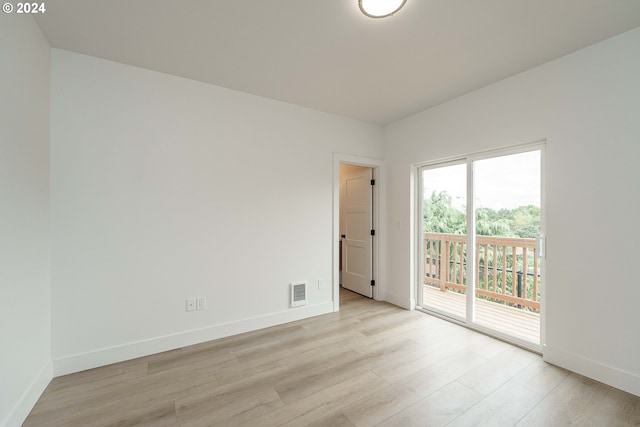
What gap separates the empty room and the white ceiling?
2 centimetres

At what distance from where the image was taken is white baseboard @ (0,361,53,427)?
4.94 feet

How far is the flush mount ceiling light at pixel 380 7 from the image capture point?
1641 millimetres

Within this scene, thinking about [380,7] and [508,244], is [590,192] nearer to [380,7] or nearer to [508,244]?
[508,244]

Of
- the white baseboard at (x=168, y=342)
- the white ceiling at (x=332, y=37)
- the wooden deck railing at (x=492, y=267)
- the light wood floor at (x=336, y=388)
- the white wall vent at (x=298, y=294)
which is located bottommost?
the light wood floor at (x=336, y=388)

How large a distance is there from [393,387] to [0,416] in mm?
2385

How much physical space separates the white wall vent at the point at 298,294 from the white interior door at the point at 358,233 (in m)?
1.28

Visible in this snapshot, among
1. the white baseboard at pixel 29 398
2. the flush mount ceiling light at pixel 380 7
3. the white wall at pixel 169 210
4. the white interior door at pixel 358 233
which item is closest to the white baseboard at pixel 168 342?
the white wall at pixel 169 210

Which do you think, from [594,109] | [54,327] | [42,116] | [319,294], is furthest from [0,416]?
[594,109]

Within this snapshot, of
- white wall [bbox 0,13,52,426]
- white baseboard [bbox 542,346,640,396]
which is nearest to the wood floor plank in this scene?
white baseboard [bbox 542,346,640,396]

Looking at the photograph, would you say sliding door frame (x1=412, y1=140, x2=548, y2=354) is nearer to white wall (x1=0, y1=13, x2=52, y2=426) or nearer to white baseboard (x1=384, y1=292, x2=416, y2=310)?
white baseboard (x1=384, y1=292, x2=416, y2=310)

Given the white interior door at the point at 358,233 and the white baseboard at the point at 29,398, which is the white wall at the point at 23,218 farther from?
the white interior door at the point at 358,233

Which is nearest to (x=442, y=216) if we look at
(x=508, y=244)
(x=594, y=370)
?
(x=508, y=244)

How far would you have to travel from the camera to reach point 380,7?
66.3 inches

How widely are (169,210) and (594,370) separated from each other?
3928 mm
